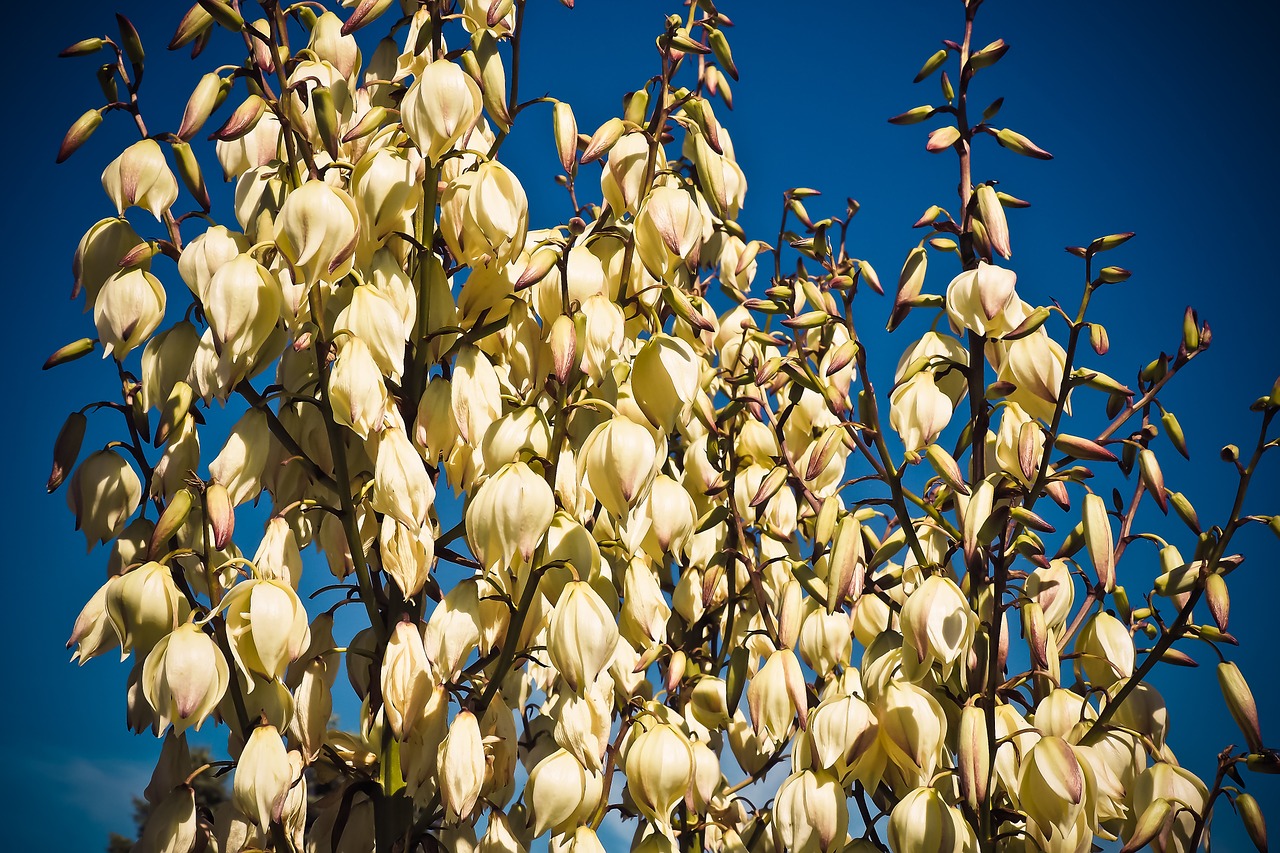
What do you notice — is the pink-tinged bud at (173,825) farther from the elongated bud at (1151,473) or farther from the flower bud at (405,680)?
the elongated bud at (1151,473)

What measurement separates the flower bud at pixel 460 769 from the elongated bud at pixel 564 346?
0.84ft

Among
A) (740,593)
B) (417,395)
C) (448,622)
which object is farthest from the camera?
(740,593)

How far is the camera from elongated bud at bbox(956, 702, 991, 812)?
0.76 m

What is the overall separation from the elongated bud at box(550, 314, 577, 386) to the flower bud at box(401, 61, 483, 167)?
6.6 inches

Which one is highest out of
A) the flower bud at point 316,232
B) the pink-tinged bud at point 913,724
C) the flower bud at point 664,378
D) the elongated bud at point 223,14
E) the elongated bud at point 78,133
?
the elongated bud at point 223,14

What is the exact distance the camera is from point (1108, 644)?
32.9 inches

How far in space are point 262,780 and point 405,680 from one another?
0.12 metres

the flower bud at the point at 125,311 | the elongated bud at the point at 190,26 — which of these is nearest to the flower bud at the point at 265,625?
the flower bud at the point at 125,311

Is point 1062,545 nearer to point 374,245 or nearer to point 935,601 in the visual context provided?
point 935,601

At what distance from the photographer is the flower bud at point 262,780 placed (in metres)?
0.71

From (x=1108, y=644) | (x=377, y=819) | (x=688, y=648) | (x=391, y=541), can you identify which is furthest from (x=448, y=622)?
(x=1108, y=644)

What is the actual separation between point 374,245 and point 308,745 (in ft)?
1.28

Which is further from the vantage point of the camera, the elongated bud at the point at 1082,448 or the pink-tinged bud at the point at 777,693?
the pink-tinged bud at the point at 777,693

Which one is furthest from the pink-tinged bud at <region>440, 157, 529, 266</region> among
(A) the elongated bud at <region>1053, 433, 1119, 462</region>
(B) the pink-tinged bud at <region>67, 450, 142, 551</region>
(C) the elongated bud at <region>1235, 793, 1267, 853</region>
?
(C) the elongated bud at <region>1235, 793, 1267, 853</region>
